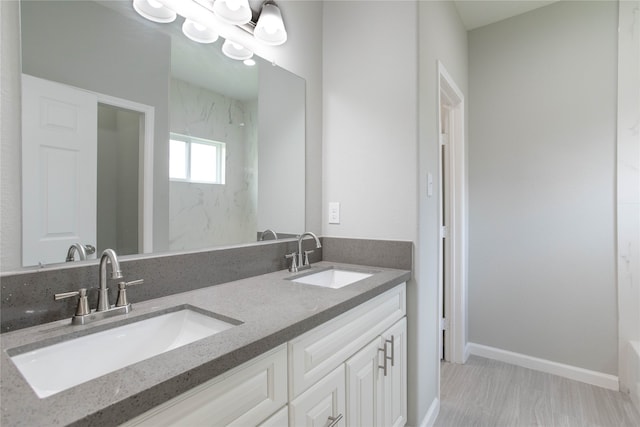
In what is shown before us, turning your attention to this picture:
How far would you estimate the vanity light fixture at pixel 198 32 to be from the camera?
1.27 meters

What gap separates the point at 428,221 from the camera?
175cm

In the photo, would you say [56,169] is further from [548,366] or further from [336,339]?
[548,366]

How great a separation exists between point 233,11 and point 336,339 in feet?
4.52

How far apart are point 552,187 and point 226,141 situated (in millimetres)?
2343

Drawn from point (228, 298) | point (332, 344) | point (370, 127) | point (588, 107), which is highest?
point (588, 107)

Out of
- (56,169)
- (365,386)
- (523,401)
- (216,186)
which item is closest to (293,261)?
(216,186)

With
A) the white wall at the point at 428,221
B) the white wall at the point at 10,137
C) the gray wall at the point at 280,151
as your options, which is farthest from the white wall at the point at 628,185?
the white wall at the point at 10,137

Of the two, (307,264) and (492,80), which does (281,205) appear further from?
(492,80)

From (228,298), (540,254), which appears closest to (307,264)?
(228,298)

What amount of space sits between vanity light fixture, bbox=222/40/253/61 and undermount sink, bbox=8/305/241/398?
1.11 metres

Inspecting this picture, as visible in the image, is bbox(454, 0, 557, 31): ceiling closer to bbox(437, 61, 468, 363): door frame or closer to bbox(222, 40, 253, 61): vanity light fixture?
bbox(437, 61, 468, 363): door frame

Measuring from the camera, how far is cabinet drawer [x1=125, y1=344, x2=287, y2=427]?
1.99ft

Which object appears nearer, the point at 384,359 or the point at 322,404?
the point at 322,404

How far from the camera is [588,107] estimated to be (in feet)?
7.31
